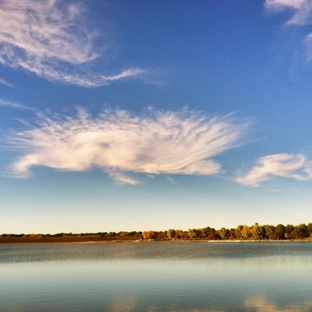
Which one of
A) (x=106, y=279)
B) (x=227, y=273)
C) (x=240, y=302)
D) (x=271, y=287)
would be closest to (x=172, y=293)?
(x=240, y=302)

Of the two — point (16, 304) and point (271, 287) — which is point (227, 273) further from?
point (16, 304)

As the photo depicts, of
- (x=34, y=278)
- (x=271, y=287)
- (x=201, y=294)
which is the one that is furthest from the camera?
(x=34, y=278)

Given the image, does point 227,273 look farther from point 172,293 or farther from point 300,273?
point 172,293

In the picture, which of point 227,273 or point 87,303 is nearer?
point 87,303

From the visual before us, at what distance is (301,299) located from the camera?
3891 centimetres

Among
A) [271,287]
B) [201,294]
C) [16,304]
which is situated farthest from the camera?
[271,287]

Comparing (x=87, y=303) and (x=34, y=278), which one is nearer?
(x=87, y=303)

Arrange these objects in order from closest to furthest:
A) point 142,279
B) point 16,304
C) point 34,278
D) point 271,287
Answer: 1. point 16,304
2. point 271,287
3. point 142,279
4. point 34,278

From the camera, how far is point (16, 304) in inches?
1554

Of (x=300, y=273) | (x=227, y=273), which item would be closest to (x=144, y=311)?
(x=227, y=273)

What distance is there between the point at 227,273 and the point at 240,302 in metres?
25.2

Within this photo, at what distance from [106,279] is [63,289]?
34.1 feet

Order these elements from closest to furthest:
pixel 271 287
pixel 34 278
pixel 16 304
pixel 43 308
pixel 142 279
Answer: pixel 43 308
pixel 16 304
pixel 271 287
pixel 142 279
pixel 34 278

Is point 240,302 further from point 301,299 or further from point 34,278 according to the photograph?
point 34,278
